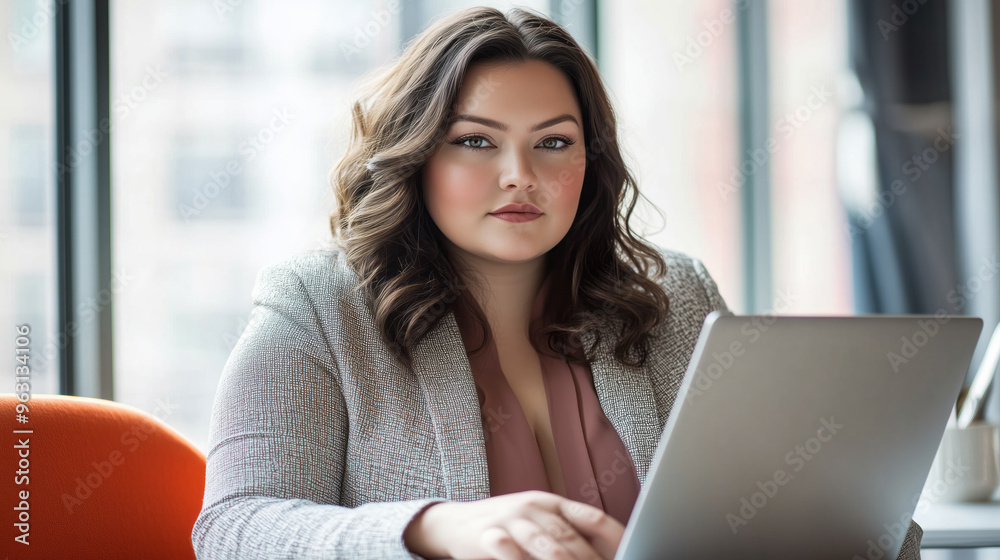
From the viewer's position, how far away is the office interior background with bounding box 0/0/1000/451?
1.81m

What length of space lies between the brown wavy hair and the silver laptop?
21.0 inches

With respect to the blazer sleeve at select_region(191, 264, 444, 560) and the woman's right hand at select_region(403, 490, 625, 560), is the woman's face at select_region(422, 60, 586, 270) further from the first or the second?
the woman's right hand at select_region(403, 490, 625, 560)

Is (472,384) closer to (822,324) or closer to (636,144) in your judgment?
(822,324)

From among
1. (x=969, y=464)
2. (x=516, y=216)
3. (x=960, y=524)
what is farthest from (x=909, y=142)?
(x=516, y=216)

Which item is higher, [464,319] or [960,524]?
[464,319]

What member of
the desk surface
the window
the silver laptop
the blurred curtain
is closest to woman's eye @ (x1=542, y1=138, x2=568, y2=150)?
the silver laptop

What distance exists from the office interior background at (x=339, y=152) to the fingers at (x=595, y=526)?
2.99ft

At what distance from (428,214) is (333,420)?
1.37 ft

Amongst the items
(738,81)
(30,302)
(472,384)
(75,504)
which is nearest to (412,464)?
(472,384)

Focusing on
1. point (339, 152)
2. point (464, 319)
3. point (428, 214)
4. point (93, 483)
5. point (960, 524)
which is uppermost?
point (339, 152)

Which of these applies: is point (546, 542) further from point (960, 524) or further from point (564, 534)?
point (960, 524)

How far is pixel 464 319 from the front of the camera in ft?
4.28

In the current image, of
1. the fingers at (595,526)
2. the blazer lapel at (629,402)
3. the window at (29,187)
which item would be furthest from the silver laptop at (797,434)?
the window at (29,187)

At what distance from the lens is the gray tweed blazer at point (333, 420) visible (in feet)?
3.06
